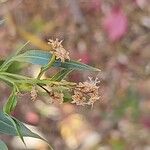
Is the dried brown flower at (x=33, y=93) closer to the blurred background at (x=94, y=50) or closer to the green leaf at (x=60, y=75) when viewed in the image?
the green leaf at (x=60, y=75)

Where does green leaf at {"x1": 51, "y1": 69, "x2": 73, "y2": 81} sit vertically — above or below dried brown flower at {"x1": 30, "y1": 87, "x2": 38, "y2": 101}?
above

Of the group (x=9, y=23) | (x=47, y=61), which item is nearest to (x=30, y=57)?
(x=47, y=61)

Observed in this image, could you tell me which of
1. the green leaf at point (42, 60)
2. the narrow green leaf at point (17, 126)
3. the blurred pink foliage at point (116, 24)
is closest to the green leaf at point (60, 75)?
the green leaf at point (42, 60)

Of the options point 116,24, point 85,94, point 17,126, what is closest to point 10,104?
point 17,126

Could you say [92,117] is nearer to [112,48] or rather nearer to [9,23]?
[112,48]

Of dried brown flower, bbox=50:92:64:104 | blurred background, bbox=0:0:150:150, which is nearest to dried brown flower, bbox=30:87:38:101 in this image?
dried brown flower, bbox=50:92:64:104

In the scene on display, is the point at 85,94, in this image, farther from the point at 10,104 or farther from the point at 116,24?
the point at 116,24

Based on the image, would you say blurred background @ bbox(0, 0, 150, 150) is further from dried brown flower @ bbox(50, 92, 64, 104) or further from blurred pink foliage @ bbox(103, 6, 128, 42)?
dried brown flower @ bbox(50, 92, 64, 104)

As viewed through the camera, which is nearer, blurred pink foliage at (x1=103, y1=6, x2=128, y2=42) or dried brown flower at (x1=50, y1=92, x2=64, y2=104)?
dried brown flower at (x1=50, y1=92, x2=64, y2=104)
